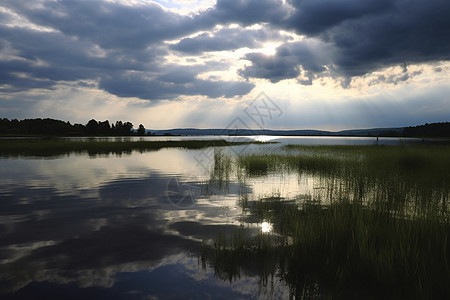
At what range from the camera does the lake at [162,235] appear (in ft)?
19.7

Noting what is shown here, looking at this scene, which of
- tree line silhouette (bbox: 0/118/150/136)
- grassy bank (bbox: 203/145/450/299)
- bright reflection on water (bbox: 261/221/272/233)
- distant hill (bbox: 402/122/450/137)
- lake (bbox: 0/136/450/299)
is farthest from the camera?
tree line silhouette (bbox: 0/118/150/136)

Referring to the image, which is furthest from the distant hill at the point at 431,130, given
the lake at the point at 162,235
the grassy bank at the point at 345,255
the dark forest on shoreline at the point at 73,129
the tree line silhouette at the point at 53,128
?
the tree line silhouette at the point at 53,128

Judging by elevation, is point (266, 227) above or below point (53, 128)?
below

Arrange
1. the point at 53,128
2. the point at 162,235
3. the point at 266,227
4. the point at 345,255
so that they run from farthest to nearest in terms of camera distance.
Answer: the point at 53,128 → the point at 266,227 → the point at 162,235 → the point at 345,255

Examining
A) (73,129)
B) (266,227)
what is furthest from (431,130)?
(73,129)

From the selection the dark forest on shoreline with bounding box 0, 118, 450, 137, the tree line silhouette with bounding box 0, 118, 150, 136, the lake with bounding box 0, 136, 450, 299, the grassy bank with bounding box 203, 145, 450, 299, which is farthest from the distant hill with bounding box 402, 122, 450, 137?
the tree line silhouette with bounding box 0, 118, 150, 136

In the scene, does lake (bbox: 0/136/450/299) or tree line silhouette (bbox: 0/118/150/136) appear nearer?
lake (bbox: 0/136/450/299)

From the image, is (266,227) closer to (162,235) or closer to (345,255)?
(345,255)

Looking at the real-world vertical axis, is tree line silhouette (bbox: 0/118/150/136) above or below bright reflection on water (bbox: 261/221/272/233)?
above

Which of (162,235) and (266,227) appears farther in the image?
(266,227)

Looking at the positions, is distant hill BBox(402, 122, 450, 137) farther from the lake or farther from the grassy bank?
the grassy bank

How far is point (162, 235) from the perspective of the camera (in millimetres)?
9148

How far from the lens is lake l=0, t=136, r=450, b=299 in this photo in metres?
6.01

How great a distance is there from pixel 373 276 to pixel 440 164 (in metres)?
20.3
